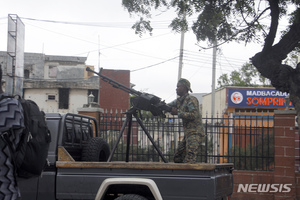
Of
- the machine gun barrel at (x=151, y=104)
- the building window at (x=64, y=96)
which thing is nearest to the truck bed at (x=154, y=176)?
the machine gun barrel at (x=151, y=104)

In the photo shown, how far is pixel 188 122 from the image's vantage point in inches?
223

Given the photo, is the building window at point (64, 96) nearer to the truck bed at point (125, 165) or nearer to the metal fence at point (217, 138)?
the metal fence at point (217, 138)

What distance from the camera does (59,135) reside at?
4.86 metres

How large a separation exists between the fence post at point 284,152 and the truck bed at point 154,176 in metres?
A: 5.09

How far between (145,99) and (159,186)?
1593mm

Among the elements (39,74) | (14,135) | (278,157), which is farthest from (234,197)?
(39,74)

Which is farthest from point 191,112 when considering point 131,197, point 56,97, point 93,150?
point 56,97

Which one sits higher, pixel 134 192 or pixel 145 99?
pixel 145 99

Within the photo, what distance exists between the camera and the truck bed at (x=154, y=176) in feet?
13.3

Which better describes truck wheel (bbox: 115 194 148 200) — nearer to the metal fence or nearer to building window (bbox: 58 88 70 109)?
the metal fence

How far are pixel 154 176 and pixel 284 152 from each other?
591 cm

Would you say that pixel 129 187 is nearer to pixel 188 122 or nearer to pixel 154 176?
pixel 154 176

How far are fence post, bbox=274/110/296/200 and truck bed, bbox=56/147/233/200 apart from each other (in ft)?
16.7

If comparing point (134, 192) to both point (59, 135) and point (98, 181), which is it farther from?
point (59, 135)
